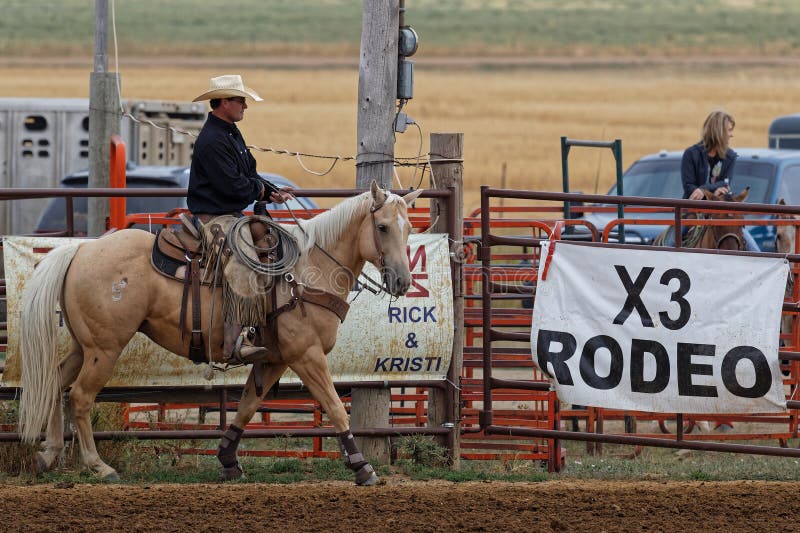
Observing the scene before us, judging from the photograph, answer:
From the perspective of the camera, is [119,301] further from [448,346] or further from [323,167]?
[323,167]

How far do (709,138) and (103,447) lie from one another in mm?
6224

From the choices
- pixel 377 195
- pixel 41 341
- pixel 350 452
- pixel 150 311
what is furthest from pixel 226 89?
pixel 350 452

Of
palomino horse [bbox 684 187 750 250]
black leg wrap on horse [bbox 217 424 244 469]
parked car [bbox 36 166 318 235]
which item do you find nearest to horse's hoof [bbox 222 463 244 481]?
black leg wrap on horse [bbox 217 424 244 469]

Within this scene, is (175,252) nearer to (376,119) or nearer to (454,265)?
(376,119)

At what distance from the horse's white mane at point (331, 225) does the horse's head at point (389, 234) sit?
0.13m

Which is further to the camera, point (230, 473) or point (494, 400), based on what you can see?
point (494, 400)

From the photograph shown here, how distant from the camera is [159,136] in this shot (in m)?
19.2

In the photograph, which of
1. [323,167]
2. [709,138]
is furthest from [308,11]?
[709,138]

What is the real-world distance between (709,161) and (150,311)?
5.99m

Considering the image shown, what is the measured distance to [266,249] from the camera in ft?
26.7

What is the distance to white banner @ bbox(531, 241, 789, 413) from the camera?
8.70 m

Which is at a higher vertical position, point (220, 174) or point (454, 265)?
point (220, 174)

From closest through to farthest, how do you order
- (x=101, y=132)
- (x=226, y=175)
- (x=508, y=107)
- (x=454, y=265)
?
(x=226, y=175) → (x=454, y=265) → (x=101, y=132) → (x=508, y=107)

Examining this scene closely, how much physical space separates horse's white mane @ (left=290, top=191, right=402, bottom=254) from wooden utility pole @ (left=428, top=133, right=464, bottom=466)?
99 cm
